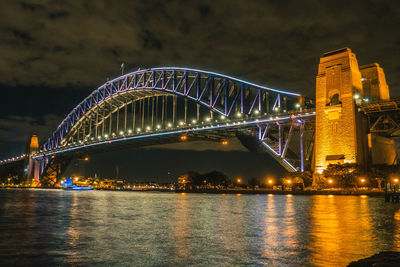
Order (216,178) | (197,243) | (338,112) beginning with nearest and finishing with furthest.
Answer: (197,243) → (338,112) → (216,178)

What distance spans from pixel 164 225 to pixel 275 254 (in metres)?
5.77

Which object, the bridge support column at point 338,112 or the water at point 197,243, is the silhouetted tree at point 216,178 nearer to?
the bridge support column at point 338,112

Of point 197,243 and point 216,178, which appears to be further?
point 216,178

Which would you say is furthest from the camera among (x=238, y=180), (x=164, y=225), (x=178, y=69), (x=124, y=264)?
(x=238, y=180)

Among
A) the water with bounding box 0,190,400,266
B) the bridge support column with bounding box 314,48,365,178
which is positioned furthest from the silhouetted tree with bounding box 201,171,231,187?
the water with bounding box 0,190,400,266

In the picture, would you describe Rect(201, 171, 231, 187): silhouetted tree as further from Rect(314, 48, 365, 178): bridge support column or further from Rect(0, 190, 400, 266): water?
Rect(0, 190, 400, 266): water

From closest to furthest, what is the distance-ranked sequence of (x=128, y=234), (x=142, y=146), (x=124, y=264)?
(x=124, y=264)
(x=128, y=234)
(x=142, y=146)

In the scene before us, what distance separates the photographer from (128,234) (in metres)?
10.7

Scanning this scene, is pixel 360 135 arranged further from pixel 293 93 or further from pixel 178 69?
pixel 178 69

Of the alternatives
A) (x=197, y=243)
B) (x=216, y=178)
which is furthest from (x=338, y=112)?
(x=216, y=178)

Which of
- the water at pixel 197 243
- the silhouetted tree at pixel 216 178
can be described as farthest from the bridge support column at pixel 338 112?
the silhouetted tree at pixel 216 178

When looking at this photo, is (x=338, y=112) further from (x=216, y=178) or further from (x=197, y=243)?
(x=216, y=178)

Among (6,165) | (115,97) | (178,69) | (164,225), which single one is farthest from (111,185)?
(164,225)

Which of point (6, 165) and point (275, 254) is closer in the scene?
point (275, 254)
